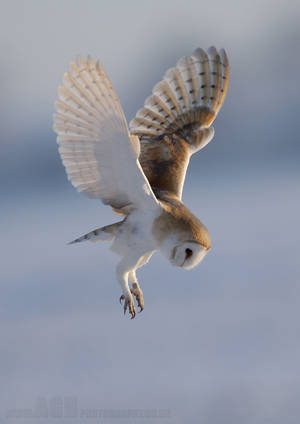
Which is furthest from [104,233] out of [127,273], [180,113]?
[180,113]

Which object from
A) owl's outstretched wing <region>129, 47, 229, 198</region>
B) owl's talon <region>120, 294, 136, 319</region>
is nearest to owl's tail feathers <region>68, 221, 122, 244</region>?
owl's talon <region>120, 294, 136, 319</region>

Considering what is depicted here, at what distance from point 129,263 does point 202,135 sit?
1.10 meters

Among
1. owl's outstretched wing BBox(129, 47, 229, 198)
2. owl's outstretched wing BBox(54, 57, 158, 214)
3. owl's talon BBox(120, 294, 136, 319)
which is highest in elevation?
owl's outstretched wing BBox(129, 47, 229, 198)

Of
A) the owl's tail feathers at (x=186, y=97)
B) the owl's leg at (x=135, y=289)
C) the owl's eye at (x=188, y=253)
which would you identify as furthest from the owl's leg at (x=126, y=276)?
the owl's tail feathers at (x=186, y=97)

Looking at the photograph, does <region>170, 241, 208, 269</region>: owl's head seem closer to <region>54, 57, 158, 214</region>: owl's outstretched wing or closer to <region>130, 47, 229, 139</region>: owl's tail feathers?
<region>54, 57, 158, 214</region>: owl's outstretched wing

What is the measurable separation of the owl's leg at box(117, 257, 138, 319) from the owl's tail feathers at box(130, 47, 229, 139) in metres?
1.05

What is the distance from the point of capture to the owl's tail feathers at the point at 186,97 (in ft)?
12.9

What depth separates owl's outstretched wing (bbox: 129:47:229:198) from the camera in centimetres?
389

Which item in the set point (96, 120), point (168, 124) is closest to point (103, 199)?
point (96, 120)

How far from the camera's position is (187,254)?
3172mm

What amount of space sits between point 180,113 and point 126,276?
1230 millimetres

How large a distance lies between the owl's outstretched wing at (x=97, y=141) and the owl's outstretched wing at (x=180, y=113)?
1.63 ft

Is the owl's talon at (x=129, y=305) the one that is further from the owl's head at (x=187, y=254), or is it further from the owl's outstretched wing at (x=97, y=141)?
the owl's outstretched wing at (x=97, y=141)

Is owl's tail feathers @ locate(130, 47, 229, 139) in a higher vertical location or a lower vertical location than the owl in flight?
higher
